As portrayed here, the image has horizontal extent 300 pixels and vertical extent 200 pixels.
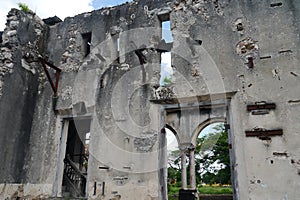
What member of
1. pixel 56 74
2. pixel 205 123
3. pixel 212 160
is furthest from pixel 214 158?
pixel 56 74

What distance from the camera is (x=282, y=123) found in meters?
5.00

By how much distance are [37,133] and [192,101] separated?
159 inches

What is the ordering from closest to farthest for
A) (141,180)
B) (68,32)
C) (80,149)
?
(141,180)
(68,32)
(80,149)

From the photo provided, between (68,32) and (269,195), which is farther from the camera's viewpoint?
(68,32)

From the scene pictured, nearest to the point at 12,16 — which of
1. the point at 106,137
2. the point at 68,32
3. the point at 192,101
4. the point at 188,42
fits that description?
the point at 68,32

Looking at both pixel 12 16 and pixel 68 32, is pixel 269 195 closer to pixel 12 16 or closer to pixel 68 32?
pixel 68 32

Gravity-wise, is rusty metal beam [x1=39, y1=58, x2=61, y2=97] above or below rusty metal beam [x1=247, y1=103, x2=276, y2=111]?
above

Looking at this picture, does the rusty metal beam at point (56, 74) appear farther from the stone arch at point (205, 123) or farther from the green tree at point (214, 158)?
the green tree at point (214, 158)

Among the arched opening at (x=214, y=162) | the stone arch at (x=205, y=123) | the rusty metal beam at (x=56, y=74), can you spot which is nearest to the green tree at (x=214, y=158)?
the arched opening at (x=214, y=162)

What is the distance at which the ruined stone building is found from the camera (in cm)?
509

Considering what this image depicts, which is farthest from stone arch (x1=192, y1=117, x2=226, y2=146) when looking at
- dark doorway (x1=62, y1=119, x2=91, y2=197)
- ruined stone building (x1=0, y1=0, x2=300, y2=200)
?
dark doorway (x1=62, y1=119, x2=91, y2=197)

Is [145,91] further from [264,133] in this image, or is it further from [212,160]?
[212,160]

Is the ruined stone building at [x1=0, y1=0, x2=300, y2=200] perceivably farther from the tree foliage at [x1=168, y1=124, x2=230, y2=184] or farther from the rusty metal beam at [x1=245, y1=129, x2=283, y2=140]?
the tree foliage at [x1=168, y1=124, x2=230, y2=184]

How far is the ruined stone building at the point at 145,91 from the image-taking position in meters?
5.09
